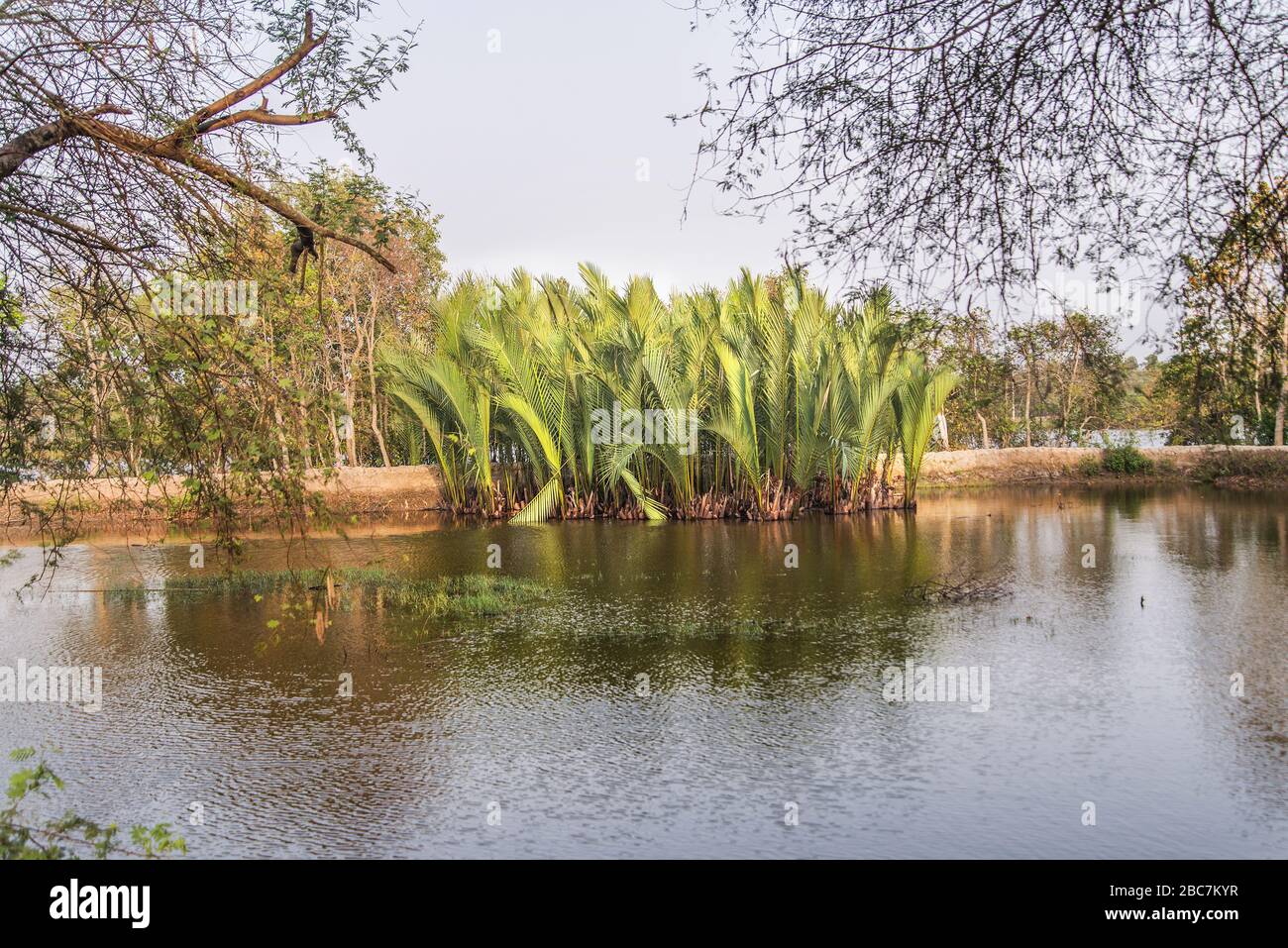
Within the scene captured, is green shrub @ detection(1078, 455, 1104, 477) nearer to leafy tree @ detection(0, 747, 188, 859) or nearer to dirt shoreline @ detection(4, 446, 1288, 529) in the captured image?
dirt shoreline @ detection(4, 446, 1288, 529)

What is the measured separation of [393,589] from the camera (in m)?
10.2

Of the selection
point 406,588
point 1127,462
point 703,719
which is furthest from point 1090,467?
point 703,719

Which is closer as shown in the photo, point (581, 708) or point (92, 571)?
point (581, 708)

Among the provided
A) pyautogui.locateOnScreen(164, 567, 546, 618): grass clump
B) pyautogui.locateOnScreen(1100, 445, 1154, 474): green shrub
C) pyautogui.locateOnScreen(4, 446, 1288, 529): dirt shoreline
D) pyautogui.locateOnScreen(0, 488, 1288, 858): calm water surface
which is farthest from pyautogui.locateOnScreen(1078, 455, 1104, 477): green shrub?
pyautogui.locateOnScreen(164, 567, 546, 618): grass clump

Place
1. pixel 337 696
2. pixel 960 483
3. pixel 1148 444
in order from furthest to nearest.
→ pixel 1148 444
pixel 960 483
pixel 337 696

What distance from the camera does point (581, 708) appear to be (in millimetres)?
6086

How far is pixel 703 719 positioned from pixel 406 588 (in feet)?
16.4

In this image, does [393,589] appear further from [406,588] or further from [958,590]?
[958,590]

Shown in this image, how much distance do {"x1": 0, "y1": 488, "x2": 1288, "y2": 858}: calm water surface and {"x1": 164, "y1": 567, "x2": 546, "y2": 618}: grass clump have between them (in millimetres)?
316

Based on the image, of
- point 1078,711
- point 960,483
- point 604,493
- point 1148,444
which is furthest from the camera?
point 1148,444

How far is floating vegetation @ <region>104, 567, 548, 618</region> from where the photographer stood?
9156 millimetres
